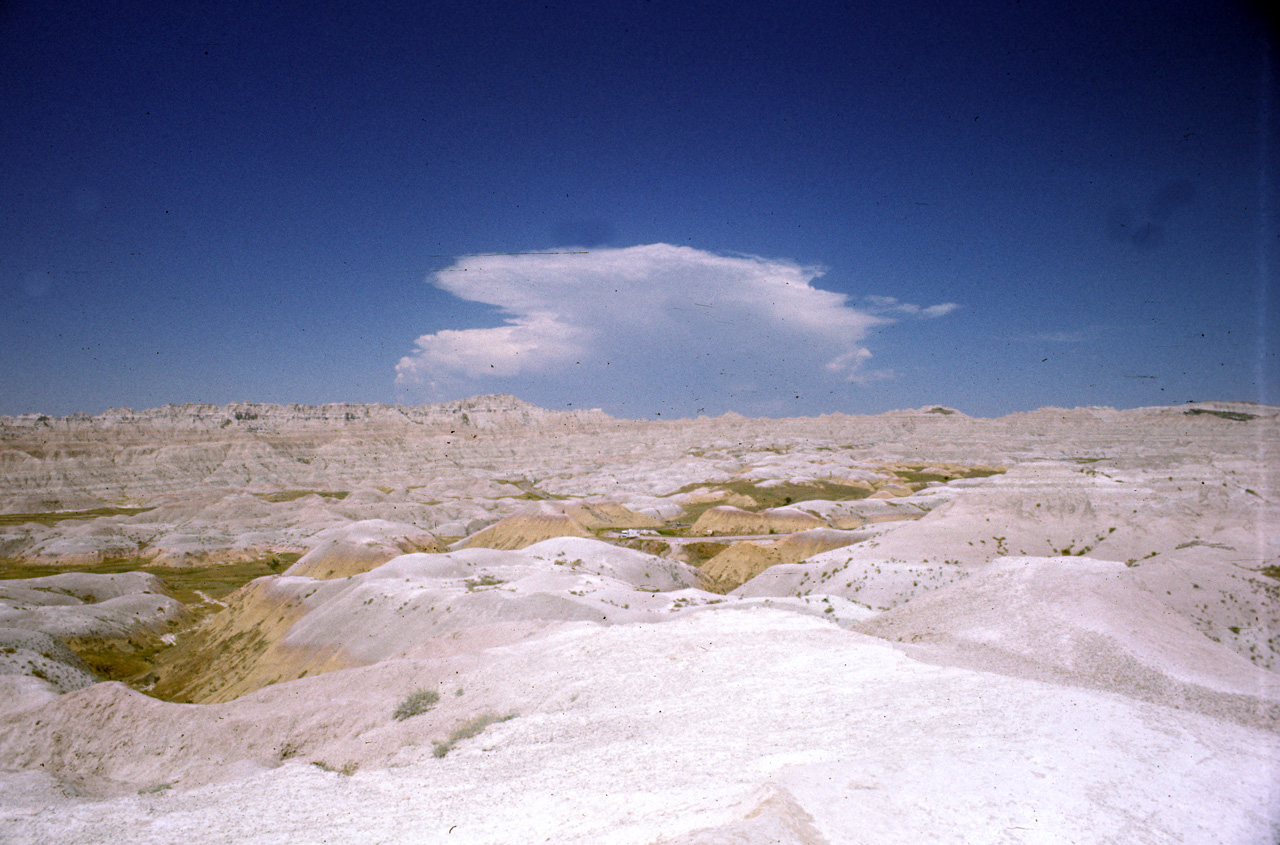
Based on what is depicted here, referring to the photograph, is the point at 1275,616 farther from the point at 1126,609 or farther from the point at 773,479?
the point at 773,479

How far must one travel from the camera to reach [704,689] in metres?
14.7

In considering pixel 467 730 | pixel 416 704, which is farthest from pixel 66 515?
pixel 467 730

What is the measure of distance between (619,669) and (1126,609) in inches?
544

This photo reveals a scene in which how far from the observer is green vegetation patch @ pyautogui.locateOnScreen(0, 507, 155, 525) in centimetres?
8594

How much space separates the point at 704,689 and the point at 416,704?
7524 mm

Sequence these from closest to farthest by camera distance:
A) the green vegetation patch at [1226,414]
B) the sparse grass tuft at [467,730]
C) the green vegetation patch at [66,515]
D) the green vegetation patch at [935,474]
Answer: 1. the sparse grass tuft at [467,730]
2. the green vegetation patch at [66,515]
3. the green vegetation patch at [935,474]
4. the green vegetation patch at [1226,414]

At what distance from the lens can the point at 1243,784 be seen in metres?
8.77

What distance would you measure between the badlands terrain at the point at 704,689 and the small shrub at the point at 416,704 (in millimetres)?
75

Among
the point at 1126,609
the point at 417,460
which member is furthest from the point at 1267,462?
the point at 417,460

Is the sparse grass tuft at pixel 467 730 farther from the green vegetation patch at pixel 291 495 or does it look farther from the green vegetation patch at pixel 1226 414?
the green vegetation patch at pixel 1226 414

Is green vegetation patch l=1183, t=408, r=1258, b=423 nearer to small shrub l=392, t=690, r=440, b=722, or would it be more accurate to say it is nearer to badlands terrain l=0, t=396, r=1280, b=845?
badlands terrain l=0, t=396, r=1280, b=845

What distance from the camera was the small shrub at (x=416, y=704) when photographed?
627 inches

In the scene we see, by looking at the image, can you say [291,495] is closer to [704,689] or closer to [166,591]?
[166,591]

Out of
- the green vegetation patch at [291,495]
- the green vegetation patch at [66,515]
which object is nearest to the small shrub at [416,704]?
the green vegetation patch at [66,515]
